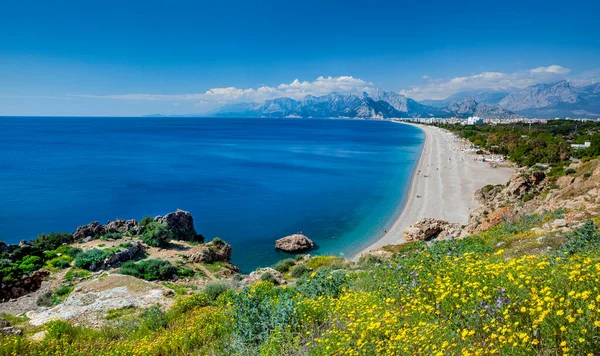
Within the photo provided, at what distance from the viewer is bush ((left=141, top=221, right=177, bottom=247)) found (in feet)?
87.9

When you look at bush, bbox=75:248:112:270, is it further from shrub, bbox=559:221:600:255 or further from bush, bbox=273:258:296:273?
shrub, bbox=559:221:600:255

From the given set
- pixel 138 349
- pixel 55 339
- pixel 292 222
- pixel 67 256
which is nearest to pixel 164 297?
pixel 55 339

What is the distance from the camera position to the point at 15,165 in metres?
80.2

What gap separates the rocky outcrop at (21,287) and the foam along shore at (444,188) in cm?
2525

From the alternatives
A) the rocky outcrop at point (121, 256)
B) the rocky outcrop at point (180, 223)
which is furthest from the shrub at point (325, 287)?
the rocky outcrop at point (180, 223)

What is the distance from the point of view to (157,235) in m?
27.0

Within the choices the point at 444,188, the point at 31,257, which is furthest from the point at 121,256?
the point at 444,188

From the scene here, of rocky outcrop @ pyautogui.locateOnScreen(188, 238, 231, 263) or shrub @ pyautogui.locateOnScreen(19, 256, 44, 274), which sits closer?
shrub @ pyautogui.locateOnScreen(19, 256, 44, 274)

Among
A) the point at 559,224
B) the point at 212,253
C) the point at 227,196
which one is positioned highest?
the point at 559,224

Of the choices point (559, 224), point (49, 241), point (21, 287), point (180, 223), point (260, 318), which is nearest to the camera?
point (260, 318)

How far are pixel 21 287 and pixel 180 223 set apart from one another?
1334cm

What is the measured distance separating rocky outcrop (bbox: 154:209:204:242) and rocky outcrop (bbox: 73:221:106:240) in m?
4.76

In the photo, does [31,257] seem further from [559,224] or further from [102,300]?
[559,224]

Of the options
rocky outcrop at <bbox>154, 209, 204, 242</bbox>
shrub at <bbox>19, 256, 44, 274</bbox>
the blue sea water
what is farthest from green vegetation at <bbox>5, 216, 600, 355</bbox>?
the blue sea water
